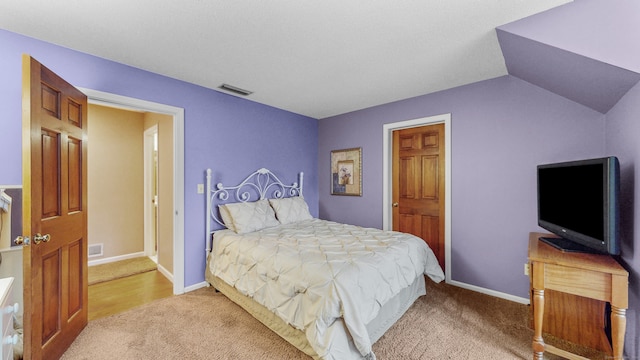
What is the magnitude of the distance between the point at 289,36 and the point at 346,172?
2.41m

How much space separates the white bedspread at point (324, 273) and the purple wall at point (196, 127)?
28.0 inches

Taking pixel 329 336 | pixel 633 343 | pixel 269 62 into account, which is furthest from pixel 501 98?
pixel 329 336

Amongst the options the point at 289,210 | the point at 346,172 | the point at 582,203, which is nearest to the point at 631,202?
the point at 582,203

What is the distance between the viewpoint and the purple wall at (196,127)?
1937 mm

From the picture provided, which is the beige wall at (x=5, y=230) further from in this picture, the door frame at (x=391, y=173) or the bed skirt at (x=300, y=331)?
the door frame at (x=391, y=173)

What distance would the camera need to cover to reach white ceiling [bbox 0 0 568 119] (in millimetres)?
1662

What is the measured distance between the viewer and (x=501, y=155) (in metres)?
2.69

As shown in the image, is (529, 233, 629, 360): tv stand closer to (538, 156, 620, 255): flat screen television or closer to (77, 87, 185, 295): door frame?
(538, 156, 620, 255): flat screen television

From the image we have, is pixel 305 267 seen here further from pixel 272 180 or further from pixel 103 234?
pixel 103 234

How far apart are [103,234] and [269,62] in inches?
140

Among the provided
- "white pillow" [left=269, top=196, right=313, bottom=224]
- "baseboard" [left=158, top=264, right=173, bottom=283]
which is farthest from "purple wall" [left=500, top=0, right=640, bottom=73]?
"baseboard" [left=158, top=264, right=173, bottom=283]

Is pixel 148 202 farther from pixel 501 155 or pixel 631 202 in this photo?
pixel 631 202

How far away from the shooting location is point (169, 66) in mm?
2502

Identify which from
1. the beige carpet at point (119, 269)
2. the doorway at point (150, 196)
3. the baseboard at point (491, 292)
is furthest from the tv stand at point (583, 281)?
the doorway at point (150, 196)
